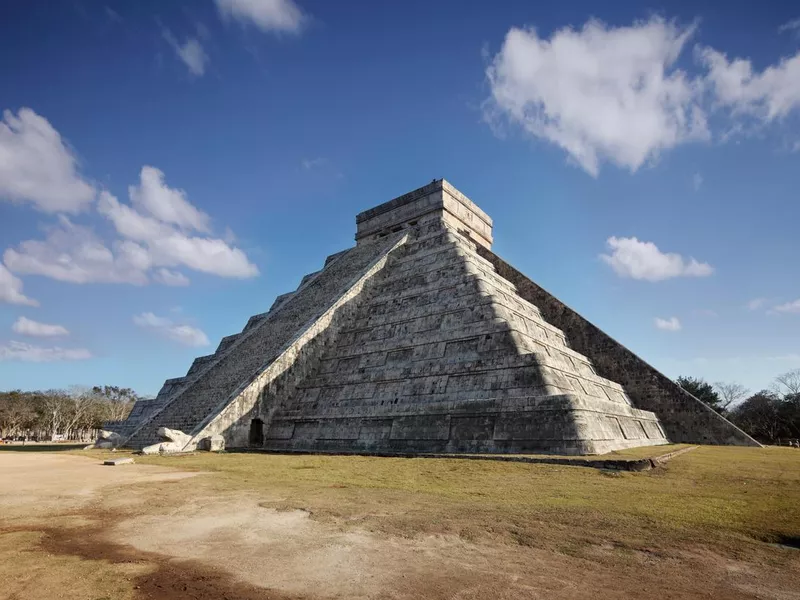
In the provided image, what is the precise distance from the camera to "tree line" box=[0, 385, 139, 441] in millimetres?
58156

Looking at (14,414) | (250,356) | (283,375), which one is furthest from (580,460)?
(14,414)

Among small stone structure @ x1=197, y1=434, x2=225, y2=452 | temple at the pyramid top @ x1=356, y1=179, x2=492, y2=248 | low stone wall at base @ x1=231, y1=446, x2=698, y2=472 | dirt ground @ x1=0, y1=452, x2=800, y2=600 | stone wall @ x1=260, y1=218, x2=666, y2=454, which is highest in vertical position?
temple at the pyramid top @ x1=356, y1=179, x2=492, y2=248

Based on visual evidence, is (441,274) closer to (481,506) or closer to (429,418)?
(429,418)

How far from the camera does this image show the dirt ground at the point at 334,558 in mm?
3604

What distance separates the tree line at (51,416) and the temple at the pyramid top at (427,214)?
149 ft

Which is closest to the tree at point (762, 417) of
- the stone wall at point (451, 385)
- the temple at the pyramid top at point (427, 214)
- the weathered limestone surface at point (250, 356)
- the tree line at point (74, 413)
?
the tree line at point (74, 413)

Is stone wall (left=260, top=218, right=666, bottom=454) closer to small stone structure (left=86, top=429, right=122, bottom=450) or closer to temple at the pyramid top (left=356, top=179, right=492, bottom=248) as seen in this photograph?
temple at the pyramid top (left=356, top=179, right=492, bottom=248)

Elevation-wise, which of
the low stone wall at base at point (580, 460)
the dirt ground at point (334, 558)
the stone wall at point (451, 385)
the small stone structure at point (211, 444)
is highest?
the stone wall at point (451, 385)

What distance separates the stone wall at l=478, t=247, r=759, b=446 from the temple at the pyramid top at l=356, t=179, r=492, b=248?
7716mm

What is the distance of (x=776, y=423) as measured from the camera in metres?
37.8

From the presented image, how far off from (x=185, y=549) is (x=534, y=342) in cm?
1259

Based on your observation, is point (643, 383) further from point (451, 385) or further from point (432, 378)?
point (432, 378)

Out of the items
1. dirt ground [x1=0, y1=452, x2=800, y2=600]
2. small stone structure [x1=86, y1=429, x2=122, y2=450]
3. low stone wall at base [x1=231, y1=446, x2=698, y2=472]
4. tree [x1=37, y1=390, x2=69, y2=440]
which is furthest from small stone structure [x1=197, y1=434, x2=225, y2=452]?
tree [x1=37, y1=390, x2=69, y2=440]

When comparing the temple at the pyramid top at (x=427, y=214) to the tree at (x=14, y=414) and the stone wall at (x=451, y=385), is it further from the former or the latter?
the tree at (x=14, y=414)
